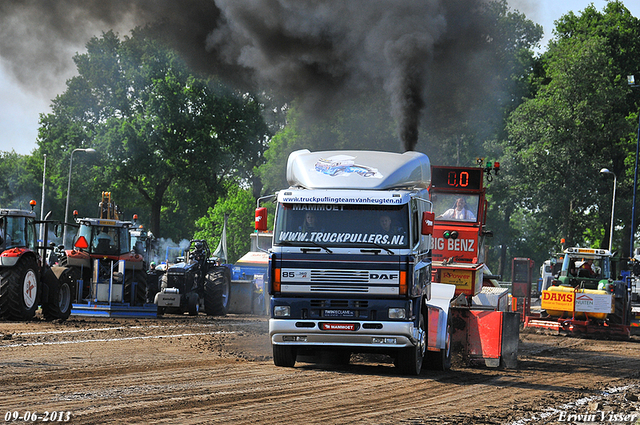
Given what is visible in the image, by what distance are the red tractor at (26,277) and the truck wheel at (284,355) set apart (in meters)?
8.22

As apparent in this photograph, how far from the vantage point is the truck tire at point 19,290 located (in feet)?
58.8

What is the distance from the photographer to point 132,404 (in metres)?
8.44

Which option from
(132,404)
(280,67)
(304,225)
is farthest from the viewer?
(280,67)

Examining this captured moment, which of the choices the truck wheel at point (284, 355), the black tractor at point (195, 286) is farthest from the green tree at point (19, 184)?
the truck wheel at point (284, 355)

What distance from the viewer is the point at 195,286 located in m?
25.0

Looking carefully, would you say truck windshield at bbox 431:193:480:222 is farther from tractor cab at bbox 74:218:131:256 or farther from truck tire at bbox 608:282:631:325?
tractor cab at bbox 74:218:131:256

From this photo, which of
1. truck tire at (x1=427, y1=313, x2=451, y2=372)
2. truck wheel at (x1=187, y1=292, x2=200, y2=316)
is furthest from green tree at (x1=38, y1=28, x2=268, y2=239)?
truck tire at (x1=427, y1=313, x2=451, y2=372)

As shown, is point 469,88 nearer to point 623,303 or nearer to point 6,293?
point 623,303

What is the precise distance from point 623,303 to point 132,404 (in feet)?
59.3

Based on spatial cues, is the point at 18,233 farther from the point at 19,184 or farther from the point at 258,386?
the point at 19,184

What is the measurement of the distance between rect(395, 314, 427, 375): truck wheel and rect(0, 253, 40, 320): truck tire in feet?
32.2

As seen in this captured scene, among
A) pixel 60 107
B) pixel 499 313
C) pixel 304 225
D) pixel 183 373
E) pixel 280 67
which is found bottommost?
pixel 183 373

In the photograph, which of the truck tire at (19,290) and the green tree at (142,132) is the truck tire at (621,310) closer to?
the truck tire at (19,290)

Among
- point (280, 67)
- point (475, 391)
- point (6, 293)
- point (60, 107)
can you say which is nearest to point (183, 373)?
point (475, 391)
